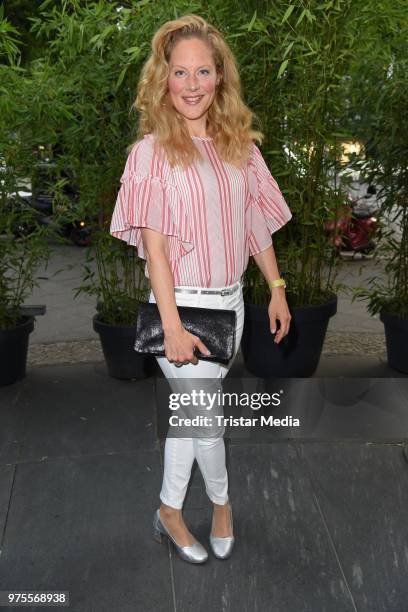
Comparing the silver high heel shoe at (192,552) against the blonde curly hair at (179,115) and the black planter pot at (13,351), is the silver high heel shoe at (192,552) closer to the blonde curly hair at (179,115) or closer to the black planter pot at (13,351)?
the blonde curly hair at (179,115)

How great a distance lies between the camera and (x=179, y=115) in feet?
7.06

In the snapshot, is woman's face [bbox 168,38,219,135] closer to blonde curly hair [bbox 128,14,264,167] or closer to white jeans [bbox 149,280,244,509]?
blonde curly hair [bbox 128,14,264,167]

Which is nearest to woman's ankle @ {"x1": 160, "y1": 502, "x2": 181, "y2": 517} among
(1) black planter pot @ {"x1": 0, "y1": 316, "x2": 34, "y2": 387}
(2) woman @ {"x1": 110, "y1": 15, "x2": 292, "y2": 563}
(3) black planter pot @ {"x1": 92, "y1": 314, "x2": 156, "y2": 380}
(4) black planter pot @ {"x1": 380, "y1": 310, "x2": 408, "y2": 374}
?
(2) woman @ {"x1": 110, "y1": 15, "x2": 292, "y2": 563}

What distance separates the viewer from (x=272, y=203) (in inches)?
94.8

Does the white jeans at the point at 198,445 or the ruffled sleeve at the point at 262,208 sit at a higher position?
the ruffled sleeve at the point at 262,208

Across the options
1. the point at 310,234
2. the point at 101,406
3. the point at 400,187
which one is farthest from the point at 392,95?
the point at 101,406

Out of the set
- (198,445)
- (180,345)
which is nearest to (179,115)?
(180,345)

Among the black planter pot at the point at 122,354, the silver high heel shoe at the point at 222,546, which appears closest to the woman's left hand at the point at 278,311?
the silver high heel shoe at the point at 222,546

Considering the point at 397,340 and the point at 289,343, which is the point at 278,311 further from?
the point at 397,340

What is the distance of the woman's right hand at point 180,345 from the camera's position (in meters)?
2.09

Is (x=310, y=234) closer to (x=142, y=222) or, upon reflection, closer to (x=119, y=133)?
(x=119, y=133)

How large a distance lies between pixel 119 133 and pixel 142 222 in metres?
1.87

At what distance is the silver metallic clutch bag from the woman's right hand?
37 mm

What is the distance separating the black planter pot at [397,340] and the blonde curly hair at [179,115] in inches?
90.2
